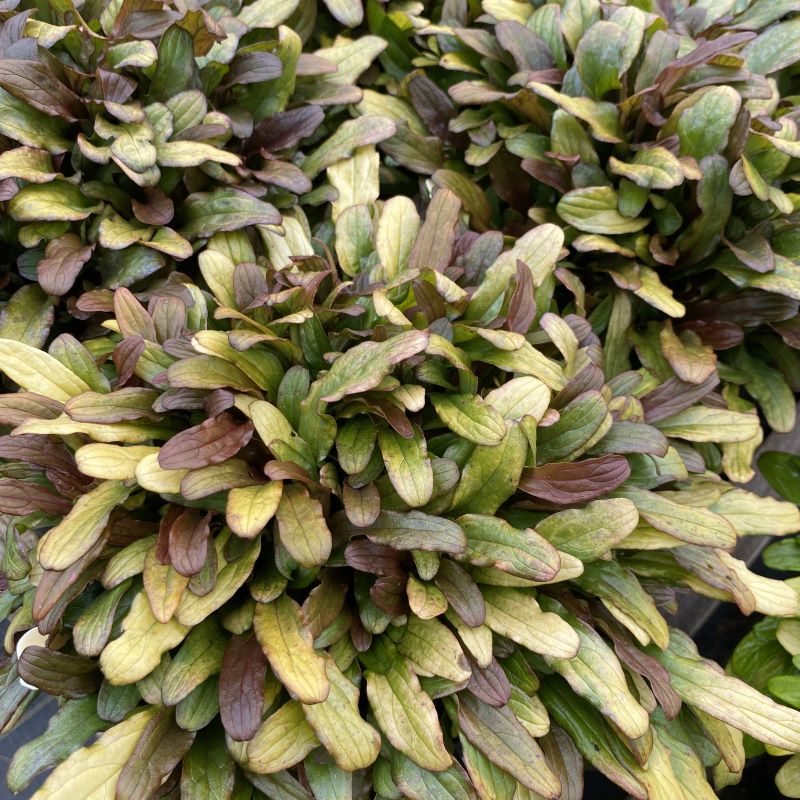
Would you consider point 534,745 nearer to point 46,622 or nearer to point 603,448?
point 603,448

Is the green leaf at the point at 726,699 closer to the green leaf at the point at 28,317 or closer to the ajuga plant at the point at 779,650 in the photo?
the ajuga plant at the point at 779,650

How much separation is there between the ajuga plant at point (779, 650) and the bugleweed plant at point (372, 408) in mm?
115

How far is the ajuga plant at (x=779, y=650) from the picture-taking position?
5.07 feet

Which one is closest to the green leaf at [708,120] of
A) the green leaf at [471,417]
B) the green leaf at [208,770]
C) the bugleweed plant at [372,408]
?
the bugleweed plant at [372,408]

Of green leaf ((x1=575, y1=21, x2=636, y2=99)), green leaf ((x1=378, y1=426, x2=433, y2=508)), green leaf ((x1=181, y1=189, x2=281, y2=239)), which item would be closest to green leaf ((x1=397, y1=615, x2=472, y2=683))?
green leaf ((x1=378, y1=426, x2=433, y2=508))

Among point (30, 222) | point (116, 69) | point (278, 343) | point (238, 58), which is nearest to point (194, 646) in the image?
point (278, 343)

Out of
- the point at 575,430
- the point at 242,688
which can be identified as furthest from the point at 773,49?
the point at 242,688

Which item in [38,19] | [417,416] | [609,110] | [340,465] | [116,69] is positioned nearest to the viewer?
[340,465]

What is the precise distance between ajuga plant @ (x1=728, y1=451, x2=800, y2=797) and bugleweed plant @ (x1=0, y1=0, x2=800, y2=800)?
0.11 m

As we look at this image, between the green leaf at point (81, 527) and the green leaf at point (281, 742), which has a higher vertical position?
the green leaf at point (81, 527)

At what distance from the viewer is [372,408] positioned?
49.8 inches

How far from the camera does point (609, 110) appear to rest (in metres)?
1.78

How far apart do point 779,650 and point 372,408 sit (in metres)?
1.13

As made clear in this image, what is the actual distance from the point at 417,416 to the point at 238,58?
3.21 feet
